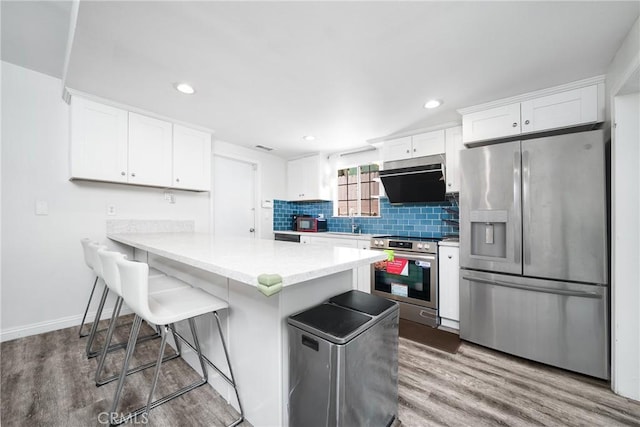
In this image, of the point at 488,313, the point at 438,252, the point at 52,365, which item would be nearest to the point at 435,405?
the point at 488,313

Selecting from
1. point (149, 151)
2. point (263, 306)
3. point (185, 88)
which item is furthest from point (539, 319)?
point (149, 151)

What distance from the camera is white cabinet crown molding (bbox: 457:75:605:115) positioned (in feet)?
6.32

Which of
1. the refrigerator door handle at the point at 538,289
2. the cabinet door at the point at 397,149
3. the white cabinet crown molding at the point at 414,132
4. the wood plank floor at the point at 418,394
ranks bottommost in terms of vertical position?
the wood plank floor at the point at 418,394

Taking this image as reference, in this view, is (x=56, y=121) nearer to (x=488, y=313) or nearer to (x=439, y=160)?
(x=439, y=160)

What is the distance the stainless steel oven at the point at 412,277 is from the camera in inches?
104

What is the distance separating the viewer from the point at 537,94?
213 cm

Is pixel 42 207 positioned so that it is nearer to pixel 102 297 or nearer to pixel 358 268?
pixel 102 297

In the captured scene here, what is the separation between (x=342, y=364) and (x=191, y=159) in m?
2.98

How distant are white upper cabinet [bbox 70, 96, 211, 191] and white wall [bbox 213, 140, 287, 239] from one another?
84 cm

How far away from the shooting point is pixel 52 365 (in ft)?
6.04

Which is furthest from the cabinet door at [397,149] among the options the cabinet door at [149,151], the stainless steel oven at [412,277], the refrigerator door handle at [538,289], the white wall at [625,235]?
the cabinet door at [149,151]

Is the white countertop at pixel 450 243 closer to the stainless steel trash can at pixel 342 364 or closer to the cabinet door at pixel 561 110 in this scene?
the cabinet door at pixel 561 110

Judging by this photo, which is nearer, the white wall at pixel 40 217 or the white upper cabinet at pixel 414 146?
the white wall at pixel 40 217

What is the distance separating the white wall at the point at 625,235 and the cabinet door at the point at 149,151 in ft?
12.6
